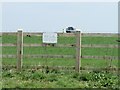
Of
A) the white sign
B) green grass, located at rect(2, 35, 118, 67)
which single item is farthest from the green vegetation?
green grass, located at rect(2, 35, 118, 67)

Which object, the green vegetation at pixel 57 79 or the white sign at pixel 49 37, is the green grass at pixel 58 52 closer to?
the white sign at pixel 49 37

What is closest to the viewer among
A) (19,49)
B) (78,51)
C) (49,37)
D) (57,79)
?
(57,79)

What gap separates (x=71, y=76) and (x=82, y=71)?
2.87 feet

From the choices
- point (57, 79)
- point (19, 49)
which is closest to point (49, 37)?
point (19, 49)

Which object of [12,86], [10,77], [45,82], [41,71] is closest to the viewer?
[12,86]

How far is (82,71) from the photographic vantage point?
11492 millimetres

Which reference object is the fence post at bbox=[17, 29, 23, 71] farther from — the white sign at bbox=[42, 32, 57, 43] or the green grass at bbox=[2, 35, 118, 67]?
the green grass at bbox=[2, 35, 118, 67]

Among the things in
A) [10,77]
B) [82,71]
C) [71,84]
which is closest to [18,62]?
[10,77]

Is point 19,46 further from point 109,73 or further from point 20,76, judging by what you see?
point 109,73

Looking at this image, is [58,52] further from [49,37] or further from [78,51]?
[78,51]

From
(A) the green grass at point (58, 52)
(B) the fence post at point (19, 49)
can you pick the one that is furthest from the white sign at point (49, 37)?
(A) the green grass at point (58, 52)

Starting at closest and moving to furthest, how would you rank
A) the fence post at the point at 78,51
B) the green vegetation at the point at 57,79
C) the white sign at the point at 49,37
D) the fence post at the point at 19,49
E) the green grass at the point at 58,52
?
the green vegetation at the point at 57,79, the fence post at the point at 78,51, the fence post at the point at 19,49, the white sign at the point at 49,37, the green grass at the point at 58,52

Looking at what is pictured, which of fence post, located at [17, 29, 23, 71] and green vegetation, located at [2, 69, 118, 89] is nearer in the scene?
green vegetation, located at [2, 69, 118, 89]

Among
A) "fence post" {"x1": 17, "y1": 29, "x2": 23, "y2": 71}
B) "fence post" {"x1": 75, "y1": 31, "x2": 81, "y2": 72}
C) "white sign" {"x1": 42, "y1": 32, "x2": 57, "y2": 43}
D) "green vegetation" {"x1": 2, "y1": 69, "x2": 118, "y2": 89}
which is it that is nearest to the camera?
"green vegetation" {"x1": 2, "y1": 69, "x2": 118, "y2": 89}
